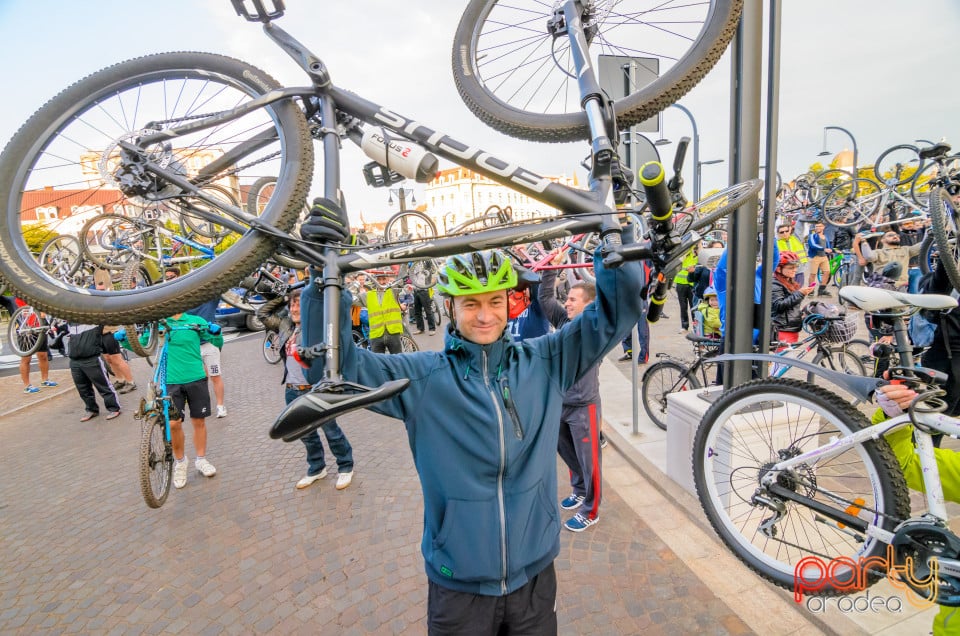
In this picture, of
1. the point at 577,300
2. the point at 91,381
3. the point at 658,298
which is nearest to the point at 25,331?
the point at 91,381

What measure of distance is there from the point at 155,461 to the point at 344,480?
76.6 inches

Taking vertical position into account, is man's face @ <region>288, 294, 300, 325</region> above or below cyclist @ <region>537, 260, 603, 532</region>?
above

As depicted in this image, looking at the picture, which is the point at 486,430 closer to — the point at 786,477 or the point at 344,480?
the point at 786,477

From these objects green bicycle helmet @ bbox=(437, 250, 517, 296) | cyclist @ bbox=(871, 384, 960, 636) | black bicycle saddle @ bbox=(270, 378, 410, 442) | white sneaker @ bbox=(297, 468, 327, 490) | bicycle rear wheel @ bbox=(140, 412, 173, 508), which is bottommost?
white sneaker @ bbox=(297, 468, 327, 490)

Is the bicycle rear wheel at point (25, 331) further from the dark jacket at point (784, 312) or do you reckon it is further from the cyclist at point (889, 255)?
the cyclist at point (889, 255)

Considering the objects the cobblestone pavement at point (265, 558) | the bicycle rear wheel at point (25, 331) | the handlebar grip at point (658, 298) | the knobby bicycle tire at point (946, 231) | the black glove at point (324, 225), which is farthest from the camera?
the bicycle rear wheel at point (25, 331)

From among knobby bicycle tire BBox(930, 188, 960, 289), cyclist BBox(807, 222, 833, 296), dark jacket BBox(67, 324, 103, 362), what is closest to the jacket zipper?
knobby bicycle tire BBox(930, 188, 960, 289)

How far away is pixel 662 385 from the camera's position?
231 inches

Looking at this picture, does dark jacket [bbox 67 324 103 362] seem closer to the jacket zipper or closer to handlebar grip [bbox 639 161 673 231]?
the jacket zipper

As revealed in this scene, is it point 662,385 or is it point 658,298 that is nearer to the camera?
point 658,298

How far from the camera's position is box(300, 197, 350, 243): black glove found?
1761mm

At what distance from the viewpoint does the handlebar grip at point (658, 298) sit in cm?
164

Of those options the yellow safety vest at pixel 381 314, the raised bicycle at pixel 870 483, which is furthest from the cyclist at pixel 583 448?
the yellow safety vest at pixel 381 314

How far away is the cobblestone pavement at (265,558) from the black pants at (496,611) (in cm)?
106
